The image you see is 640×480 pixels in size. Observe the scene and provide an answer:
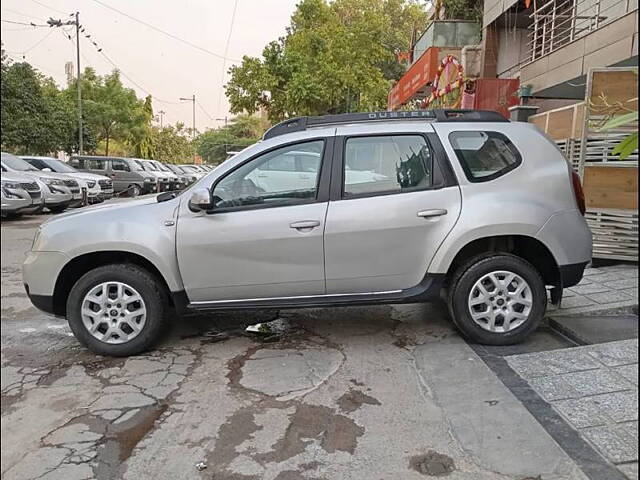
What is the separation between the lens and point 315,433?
3.17 metres

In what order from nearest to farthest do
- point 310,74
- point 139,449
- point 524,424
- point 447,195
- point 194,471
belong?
1. point 194,471
2. point 139,449
3. point 524,424
4. point 447,195
5. point 310,74

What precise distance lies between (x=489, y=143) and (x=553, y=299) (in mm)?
1474

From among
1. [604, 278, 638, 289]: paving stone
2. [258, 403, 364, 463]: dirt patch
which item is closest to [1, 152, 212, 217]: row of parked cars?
[258, 403, 364, 463]: dirt patch

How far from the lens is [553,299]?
15.4ft

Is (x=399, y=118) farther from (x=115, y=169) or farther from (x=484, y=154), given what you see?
(x=115, y=169)

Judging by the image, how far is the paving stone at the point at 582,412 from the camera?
3.19 metres

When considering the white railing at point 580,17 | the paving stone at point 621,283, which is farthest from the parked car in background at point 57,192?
the white railing at point 580,17

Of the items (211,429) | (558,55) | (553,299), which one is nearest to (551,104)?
(558,55)

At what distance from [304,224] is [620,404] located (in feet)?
8.03

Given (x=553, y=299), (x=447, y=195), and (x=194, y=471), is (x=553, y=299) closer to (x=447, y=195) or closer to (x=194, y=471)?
(x=447, y=195)

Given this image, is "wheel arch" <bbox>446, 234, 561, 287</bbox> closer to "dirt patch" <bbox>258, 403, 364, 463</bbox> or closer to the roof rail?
the roof rail

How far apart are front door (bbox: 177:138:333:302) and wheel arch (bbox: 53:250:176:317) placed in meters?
0.27

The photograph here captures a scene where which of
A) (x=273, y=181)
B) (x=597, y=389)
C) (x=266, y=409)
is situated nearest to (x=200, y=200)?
(x=273, y=181)

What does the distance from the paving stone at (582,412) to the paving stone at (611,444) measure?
0.24ft
